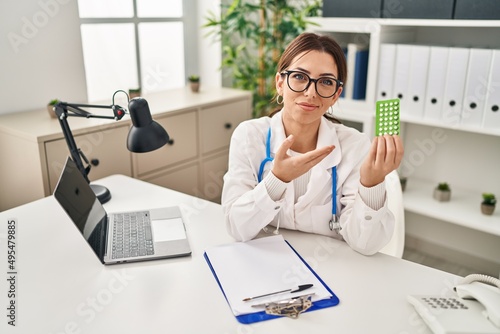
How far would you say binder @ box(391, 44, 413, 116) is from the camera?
2.34 metres

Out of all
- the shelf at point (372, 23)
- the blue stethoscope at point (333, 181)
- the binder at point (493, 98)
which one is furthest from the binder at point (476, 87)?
the blue stethoscope at point (333, 181)

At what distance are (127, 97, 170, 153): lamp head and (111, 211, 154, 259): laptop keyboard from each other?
0.85 ft

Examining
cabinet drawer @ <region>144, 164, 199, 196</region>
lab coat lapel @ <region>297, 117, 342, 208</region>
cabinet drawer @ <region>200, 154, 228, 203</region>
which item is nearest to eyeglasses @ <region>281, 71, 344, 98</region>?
lab coat lapel @ <region>297, 117, 342, 208</region>

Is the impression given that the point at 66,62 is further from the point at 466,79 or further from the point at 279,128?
the point at 466,79

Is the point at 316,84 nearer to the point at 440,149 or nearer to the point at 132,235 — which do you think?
the point at 132,235

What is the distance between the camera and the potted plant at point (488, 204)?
2301 mm

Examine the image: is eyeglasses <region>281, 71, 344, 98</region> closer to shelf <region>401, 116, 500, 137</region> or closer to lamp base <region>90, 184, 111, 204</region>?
lamp base <region>90, 184, 111, 204</region>

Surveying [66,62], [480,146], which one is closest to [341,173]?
[480,146]

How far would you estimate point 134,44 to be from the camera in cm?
288

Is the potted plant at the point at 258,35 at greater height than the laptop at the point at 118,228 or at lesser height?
greater

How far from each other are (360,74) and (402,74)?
0.25 m

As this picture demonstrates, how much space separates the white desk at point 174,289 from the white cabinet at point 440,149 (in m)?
1.24

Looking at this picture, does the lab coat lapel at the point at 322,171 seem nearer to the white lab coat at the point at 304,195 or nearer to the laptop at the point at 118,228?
the white lab coat at the point at 304,195

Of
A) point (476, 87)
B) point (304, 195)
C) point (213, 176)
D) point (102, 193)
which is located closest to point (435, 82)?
point (476, 87)
